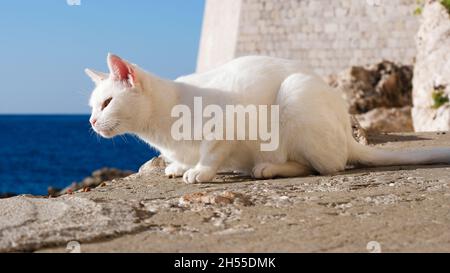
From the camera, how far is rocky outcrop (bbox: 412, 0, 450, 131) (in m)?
9.57

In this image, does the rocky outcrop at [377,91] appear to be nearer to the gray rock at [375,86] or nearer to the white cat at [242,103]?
the gray rock at [375,86]

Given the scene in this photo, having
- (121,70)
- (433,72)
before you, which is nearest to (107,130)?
(121,70)

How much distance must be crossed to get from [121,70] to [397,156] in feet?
6.16

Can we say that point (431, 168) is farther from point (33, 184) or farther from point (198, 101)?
point (33, 184)

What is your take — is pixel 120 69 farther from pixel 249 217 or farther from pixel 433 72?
pixel 433 72

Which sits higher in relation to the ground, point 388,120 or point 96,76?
point 388,120

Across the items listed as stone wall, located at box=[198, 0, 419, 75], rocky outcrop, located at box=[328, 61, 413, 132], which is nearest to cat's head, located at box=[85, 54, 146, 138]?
rocky outcrop, located at box=[328, 61, 413, 132]

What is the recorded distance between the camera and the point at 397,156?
4.38 metres

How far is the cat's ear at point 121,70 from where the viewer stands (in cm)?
384

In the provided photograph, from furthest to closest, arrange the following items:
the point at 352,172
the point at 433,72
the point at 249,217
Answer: the point at 433,72
the point at 352,172
the point at 249,217

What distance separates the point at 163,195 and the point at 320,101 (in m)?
1.15

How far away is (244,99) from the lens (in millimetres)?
4043
